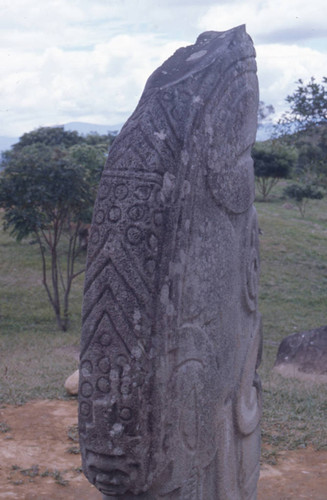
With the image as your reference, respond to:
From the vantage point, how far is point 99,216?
108 inches

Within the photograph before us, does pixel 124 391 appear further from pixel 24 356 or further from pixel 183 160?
pixel 24 356

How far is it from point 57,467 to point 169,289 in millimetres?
3112

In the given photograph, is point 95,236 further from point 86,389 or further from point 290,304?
point 290,304

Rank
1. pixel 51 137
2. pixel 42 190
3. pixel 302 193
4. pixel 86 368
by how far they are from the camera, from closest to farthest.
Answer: pixel 86 368 < pixel 42 190 < pixel 51 137 < pixel 302 193

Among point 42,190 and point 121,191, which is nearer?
point 121,191

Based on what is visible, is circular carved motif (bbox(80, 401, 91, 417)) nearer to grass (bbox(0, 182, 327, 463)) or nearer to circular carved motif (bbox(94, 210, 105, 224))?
circular carved motif (bbox(94, 210, 105, 224))

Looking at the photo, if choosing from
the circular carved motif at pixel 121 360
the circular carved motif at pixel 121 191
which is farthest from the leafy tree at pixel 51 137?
the circular carved motif at pixel 121 360

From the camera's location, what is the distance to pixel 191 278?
274 centimetres

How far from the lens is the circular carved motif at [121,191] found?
8.73 feet

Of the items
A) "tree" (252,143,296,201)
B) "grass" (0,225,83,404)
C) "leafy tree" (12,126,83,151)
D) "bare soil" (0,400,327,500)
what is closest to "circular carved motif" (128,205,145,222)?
"bare soil" (0,400,327,500)

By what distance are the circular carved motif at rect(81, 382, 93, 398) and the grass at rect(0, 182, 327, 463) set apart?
10.3 ft

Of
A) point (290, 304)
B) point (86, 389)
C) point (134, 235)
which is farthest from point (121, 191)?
point (290, 304)

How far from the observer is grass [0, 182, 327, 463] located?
610 centimetres

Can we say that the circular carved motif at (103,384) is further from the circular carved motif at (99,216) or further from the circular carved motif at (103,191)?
the circular carved motif at (103,191)
